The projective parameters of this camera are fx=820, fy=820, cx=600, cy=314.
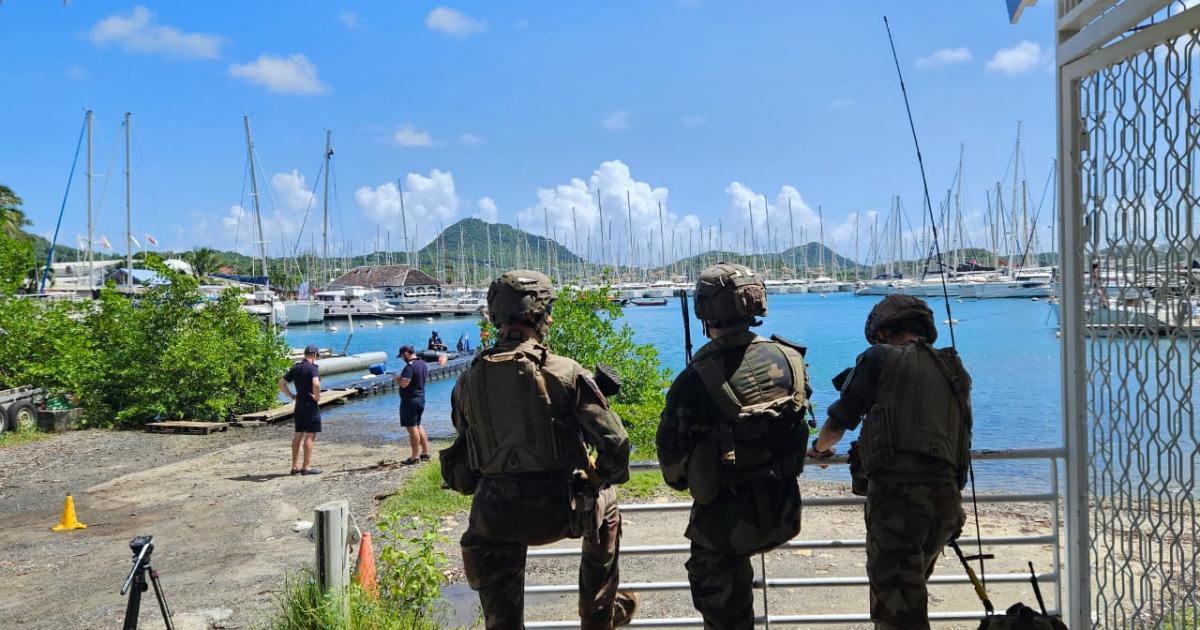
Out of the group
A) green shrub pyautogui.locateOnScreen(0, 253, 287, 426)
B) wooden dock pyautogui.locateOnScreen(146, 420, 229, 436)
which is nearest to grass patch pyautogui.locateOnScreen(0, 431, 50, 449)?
green shrub pyautogui.locateOnScreen(0, 253, 287, 426)

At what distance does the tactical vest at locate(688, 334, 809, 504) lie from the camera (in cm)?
344

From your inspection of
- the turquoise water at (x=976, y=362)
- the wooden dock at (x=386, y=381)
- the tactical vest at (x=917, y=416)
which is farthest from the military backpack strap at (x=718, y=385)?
the wooden dock at (x=386, y=381)

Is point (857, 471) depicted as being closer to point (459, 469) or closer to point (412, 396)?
point (459, 469)

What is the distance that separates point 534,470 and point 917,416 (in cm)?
170

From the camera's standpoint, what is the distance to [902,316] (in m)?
3.63

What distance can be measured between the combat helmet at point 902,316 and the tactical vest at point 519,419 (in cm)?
144

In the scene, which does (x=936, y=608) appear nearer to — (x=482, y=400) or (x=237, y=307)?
(x=482, y=400)

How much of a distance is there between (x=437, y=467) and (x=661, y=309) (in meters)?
99.4

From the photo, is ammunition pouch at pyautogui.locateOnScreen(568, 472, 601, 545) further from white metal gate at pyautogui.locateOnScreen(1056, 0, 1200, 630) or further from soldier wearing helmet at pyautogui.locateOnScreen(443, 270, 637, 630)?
white metal gate at pyautogui.locateOnScreen(1056, 0, 1200, 630)

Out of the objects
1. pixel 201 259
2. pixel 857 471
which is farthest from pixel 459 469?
pixel 201 259

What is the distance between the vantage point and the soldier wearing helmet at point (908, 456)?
3471 mm

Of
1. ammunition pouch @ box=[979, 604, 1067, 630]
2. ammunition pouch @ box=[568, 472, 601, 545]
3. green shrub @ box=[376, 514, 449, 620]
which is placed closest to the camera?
ammunition pouch @ box=[979, 604, 1067, 630]

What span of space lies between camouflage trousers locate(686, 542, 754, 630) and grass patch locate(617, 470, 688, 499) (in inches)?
227

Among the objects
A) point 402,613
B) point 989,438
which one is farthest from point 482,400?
point 989,438
